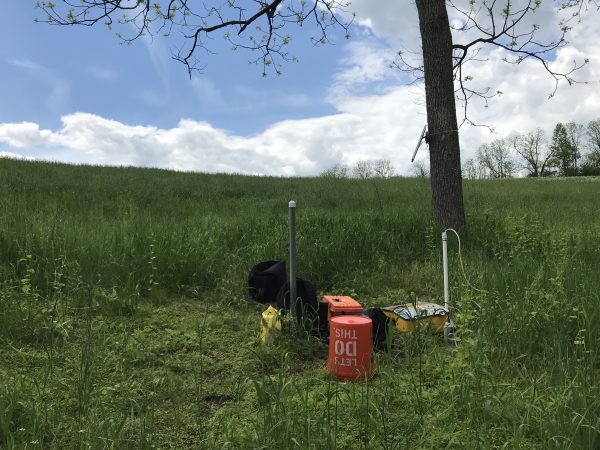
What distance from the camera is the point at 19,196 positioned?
28.1 feet

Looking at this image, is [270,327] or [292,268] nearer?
[270,327]

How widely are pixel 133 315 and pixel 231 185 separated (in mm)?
10358

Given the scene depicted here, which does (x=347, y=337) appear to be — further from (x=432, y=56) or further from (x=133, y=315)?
(x=432, y=56)

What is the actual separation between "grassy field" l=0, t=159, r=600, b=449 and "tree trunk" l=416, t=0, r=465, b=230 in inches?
16.7

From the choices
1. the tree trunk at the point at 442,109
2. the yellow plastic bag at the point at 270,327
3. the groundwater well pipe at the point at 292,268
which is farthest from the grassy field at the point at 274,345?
the tree trunk at the point at 442,109

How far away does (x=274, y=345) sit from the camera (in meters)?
3.49

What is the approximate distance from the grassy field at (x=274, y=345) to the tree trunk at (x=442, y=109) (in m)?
0.42

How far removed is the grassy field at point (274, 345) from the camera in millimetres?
2232

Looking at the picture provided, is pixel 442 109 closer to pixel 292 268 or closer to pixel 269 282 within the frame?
pixel 269 282

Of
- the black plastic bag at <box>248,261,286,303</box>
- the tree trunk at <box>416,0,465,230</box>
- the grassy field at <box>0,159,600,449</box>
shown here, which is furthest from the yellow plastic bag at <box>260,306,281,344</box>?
the tree trunk at <box>416,0,465,230</box>

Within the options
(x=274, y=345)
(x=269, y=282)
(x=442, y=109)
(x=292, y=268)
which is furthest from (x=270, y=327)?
(x=442, y=109)

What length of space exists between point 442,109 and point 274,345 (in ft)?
13.5

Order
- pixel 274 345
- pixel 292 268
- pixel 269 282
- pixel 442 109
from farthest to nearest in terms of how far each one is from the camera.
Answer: pixel 442 109
pixel 269 282
pixel 292 268
pixel 274 345

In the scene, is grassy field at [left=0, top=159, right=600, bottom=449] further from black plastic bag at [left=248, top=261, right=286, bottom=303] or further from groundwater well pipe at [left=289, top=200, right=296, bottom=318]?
groundwater well pipe at [left=289, top=200, right=296, bottom=318]
